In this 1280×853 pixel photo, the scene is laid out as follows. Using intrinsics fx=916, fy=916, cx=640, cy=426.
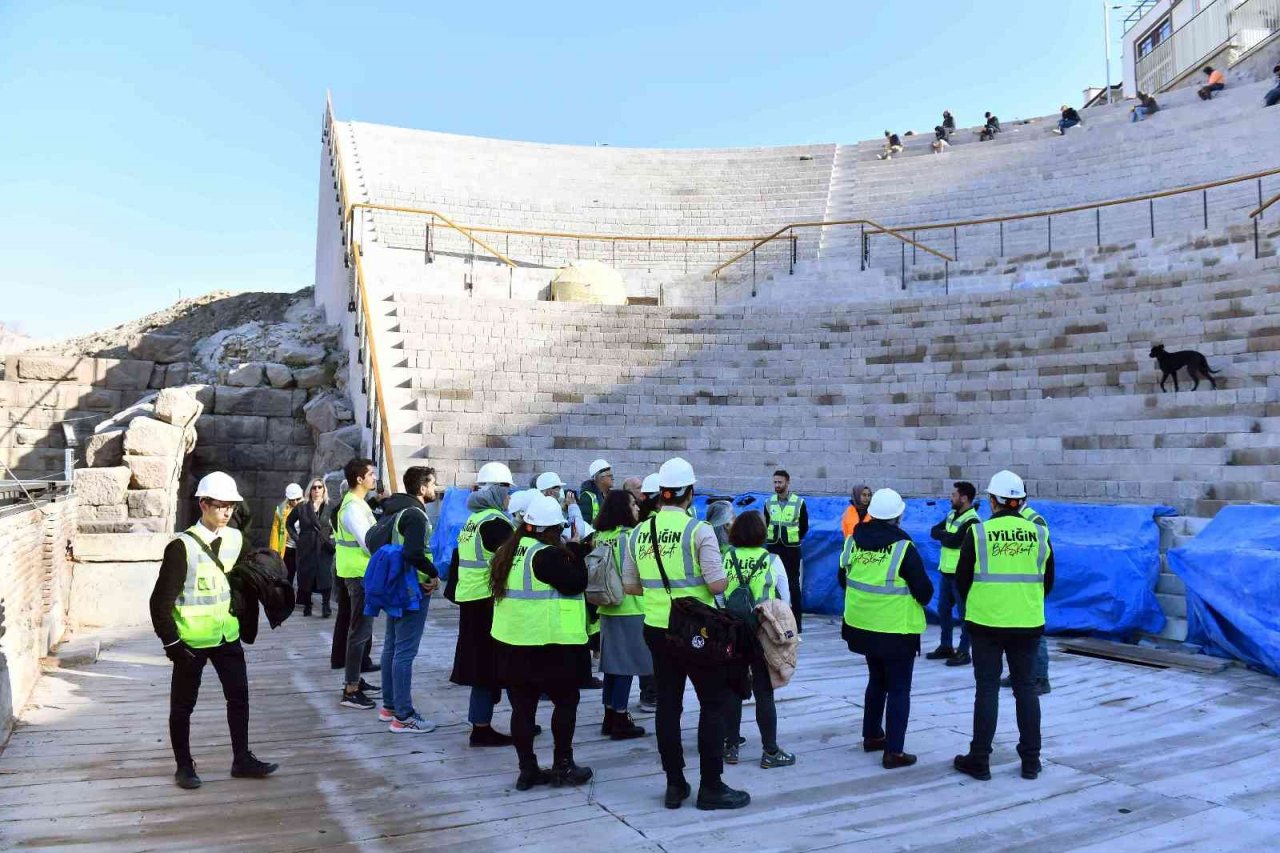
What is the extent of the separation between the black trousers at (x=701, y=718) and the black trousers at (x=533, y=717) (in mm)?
496

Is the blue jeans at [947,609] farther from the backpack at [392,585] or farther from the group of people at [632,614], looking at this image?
the backpack at [392,585]

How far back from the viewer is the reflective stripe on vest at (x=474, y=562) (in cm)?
539

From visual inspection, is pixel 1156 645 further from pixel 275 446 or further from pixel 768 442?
pixel 275 446

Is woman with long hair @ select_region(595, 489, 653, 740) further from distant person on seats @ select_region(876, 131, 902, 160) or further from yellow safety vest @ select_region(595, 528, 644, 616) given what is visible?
distant person on seats @ select_region(876, 131, 902, 160)

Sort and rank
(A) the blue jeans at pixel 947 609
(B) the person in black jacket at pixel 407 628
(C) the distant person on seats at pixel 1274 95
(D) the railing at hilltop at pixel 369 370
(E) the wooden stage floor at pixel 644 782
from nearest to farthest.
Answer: (E) the wooden stage floor at pixel 644 782
(B) the person in black jacket at pixel 407 628
(A) the blue jeans at pixel 947 609
(D) the railing at hilltop at pixel 369 370
(C) the distant person on seats at pixel 1274 95

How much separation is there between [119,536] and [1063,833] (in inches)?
349

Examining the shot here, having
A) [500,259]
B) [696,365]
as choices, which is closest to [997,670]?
[696,365]

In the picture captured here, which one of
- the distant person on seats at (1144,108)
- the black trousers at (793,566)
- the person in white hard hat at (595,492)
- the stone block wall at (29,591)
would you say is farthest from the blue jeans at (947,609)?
the distant person on seats at (1144,108)

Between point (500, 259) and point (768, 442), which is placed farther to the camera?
point (500, 259)

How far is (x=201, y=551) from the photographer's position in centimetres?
465

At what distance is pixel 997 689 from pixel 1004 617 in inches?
15.3

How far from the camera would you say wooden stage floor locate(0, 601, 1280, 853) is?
13.2ft

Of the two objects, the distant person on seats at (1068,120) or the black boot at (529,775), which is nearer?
the black boot at (529,775)

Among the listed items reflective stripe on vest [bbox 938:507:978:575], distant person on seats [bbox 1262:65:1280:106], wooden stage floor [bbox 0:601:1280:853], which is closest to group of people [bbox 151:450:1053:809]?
wooden stage floor [bbox 0:601:1280:853]
